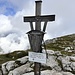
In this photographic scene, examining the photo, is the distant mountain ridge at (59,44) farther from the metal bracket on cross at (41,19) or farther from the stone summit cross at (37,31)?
the stone summit cross at (37,31)

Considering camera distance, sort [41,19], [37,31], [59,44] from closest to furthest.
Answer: [37,31] → [41,19] → [59,44]

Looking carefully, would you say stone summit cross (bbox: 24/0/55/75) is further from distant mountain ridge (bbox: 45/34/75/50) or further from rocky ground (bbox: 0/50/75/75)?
distant mountain ridge (bbox: 45/34/75/50)

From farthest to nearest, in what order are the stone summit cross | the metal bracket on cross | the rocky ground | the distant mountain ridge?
the distant mountain ridge
the rocky ground
the stone summit cross
the metal bracket on cross

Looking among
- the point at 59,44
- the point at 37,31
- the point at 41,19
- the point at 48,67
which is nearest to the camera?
the point at 37,31

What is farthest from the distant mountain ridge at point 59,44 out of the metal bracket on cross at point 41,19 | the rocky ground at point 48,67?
the metal bracket on cross at point 41,19

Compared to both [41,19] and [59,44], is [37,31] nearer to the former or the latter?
[41,19]

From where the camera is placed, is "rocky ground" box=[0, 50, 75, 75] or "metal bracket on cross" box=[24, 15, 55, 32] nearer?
"metal bracket on cross" box=[24, 15, 55, 32]

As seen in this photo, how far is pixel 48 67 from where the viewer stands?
30062 mm

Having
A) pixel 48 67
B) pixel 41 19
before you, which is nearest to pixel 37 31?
pixel 41 19

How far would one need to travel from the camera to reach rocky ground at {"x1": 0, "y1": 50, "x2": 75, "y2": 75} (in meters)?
28.6

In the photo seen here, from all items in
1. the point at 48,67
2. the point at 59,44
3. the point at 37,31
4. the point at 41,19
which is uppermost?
the point at 41,19

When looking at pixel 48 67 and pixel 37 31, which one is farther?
pixel 48 67

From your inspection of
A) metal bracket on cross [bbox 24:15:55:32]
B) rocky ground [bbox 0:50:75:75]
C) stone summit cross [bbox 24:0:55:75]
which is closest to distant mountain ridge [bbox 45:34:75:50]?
rocky ground [bbox 0:50:75:75]

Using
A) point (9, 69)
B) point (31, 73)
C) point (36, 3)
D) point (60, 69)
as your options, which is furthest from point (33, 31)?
point (9, 69)
